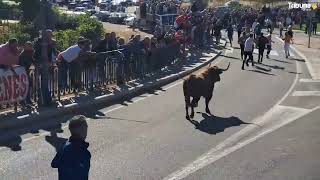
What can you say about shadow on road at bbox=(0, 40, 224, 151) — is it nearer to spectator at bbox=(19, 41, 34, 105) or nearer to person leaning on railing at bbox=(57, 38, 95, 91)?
person leaning on railing at bbox=(57, 38, 95, 91)

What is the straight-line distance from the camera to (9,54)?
1451cm

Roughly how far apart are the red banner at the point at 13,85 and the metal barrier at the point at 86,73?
204mm

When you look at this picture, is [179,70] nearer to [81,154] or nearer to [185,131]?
[185,131]

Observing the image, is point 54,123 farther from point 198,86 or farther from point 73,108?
point 198,86

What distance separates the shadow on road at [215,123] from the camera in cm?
1434

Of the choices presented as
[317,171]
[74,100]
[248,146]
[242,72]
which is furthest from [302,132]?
[242,72]

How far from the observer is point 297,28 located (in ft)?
183

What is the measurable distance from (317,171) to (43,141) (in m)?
5.58

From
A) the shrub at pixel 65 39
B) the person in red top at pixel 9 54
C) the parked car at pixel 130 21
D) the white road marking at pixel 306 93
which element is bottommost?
the white road marking at pixel 306 93

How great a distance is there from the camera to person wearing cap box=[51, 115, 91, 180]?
20.6 ft

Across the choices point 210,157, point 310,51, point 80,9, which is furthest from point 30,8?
point 80,9

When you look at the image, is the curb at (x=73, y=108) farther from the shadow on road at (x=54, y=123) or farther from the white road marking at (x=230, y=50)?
the white road marking at (x=230, y=50)

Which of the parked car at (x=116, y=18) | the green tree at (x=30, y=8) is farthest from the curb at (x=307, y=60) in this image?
the parked car at (x=116, y=18)

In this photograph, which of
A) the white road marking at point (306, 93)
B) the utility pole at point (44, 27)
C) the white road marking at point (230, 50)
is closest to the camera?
the utility pole at point (44, 27)
